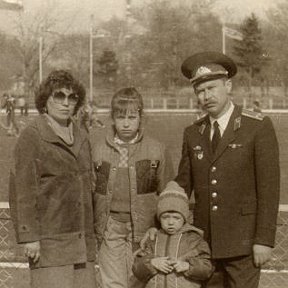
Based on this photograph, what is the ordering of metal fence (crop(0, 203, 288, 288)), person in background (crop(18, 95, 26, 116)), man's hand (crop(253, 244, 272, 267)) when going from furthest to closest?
1. person in background (crop(18, 95, 26, 116))
2. metal fence (crop(0, 203, 288, 288))
3. man's hand (crop(253, 244, 272, 267))

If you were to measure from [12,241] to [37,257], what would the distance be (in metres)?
3.27

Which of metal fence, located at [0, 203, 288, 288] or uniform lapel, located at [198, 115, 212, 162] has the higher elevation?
uniform lapel, located at [198, 115, 212, 162]

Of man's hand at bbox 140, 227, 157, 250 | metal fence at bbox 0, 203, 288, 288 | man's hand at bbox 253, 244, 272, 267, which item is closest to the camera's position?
man's hand at bbox 253, 244, 272, 267

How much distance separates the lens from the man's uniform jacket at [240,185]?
2889 millimetres

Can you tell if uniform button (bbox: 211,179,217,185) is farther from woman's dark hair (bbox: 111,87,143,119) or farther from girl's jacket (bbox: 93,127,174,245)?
woman's dark hair (bbox: 111,87,143,119)

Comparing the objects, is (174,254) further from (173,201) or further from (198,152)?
(198,152)

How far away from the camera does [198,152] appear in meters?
3.10

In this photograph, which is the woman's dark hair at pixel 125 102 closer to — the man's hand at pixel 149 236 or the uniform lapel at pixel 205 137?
the uniform lapel at pixel 205 137

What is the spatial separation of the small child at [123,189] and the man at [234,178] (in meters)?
0.29

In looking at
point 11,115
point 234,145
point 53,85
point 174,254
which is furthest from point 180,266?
point 11,115

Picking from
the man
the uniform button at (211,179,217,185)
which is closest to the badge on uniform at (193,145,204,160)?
the man

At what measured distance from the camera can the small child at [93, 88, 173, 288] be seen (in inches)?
125

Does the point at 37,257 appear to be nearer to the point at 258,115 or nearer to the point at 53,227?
the point at 53,227

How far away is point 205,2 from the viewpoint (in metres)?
23.1
